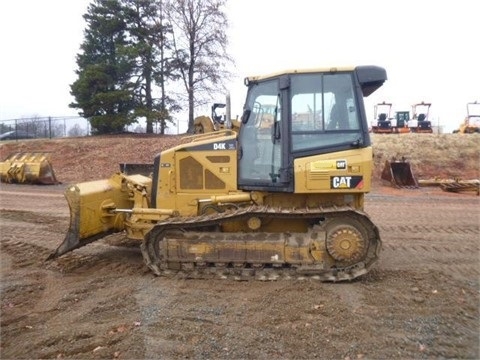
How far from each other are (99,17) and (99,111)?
6.22 m

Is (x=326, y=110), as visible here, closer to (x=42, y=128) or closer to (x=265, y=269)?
(x=265, y=269)

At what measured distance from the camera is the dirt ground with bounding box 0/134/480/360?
414 centimetres

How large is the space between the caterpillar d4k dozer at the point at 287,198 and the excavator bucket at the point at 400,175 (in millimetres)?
13049

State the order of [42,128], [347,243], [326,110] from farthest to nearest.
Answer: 1. [42,128]
2. [326,110]
3. [347,243]

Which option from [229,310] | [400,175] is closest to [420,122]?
[400,175]

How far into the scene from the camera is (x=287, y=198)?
6.58 metres

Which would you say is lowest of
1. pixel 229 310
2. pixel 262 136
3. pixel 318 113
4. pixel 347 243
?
pixel 229 310

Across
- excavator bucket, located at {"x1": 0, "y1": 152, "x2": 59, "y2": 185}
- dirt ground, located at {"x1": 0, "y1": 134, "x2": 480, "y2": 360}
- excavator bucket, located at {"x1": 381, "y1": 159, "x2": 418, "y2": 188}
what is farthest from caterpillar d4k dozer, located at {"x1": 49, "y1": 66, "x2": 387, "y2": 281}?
excavator bucket, located at {"x1": 0, "y1": 152, "x2": 59, "y2": 185}

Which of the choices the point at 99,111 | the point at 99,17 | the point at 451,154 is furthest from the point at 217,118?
the point at 99,17

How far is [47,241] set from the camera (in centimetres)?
874

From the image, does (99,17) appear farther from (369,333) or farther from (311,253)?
(369,333)

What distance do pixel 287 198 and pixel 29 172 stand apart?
15.4m

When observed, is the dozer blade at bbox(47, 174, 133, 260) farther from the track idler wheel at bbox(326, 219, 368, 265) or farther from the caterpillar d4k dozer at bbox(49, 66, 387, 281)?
the track idler wheel at bbox(326, 219, 368, 265)

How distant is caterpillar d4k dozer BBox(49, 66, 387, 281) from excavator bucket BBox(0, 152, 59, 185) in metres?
13.3
